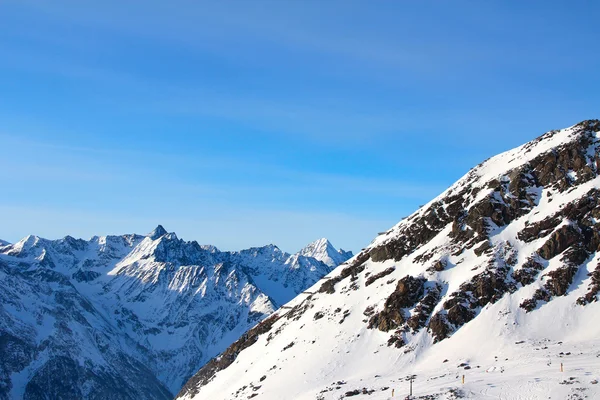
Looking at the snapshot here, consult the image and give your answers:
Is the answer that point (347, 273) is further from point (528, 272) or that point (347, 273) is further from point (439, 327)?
point (528, 272)

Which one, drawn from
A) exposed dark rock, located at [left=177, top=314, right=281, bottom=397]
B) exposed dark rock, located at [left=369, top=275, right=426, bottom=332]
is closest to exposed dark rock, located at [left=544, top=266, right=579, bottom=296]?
exposed dark rock, located at [left=369, top=275, right=426, bottom=332]

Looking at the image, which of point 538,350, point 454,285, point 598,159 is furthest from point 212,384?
point 598,159

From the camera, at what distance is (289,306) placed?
146 m

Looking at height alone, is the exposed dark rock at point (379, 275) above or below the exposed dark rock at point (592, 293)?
above

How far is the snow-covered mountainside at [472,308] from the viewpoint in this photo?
7275cm

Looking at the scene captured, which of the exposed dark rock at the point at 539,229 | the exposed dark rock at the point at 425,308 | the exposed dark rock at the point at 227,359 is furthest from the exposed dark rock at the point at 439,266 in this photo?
the exposed dark rock at the point at 227,359

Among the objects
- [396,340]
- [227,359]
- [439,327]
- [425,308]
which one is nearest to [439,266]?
[425,308]

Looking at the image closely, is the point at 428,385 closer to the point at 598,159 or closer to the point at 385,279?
the point at 385,279

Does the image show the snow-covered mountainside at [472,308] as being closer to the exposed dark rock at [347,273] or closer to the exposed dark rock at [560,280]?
the exposed dark rock at [560,280]

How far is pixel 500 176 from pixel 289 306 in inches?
2407

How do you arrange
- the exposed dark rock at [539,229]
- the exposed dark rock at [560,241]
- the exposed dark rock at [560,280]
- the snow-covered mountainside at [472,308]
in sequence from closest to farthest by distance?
the snow-covered mountainside at [472,308] < the exposed dark rock at [560,280] < the exposed dark rock at [560,241] < the exposed dark rock at [539,229]

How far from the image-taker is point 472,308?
89.9 metres

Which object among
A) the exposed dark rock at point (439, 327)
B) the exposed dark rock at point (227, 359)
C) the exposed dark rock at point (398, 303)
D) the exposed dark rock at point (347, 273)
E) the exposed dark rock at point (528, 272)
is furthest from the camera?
the exposed dark rock at point (227, 359)

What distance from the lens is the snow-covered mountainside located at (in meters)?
72.8
